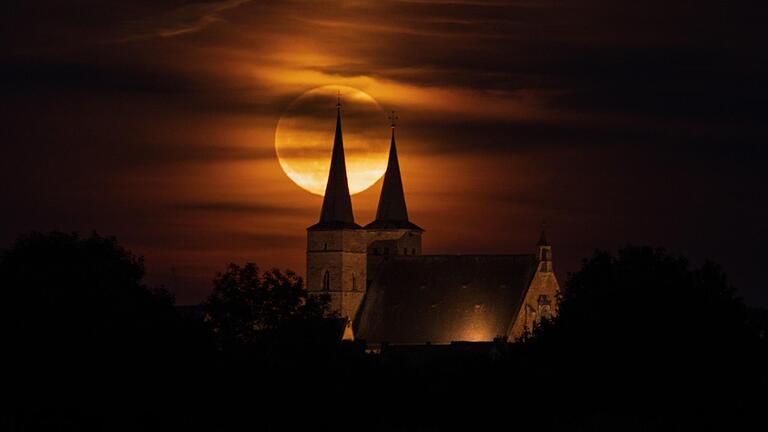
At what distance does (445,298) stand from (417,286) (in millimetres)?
2678

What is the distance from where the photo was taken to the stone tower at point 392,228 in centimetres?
15912

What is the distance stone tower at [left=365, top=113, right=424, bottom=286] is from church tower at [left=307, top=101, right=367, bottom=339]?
22.4ft

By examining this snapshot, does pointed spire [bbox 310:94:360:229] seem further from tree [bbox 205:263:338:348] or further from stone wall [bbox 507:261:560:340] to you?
tree [bbox 205:263:338:348]

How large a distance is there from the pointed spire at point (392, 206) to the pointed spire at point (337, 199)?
7.55m

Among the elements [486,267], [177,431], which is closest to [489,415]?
[177,431]

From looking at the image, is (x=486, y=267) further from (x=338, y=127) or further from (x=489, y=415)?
(x=489, y=415)

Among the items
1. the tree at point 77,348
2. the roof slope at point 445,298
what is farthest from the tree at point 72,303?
the roof slope at point 445,298

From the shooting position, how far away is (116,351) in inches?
2603

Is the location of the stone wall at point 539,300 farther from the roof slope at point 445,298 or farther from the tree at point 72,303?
the tree at point 72,303

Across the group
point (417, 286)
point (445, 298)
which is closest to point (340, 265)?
point (417, 286)

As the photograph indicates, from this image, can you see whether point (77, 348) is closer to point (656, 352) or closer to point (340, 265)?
point (656, 352)

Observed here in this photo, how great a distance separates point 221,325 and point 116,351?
102 feet

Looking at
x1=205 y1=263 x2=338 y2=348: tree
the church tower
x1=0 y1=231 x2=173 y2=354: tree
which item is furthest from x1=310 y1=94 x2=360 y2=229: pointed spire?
x1=0 y1=231 x2=173 y2=354: tree

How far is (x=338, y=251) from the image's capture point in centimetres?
15025
